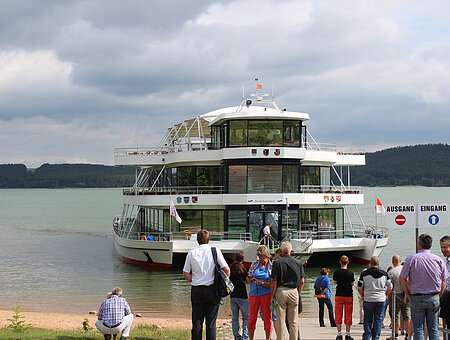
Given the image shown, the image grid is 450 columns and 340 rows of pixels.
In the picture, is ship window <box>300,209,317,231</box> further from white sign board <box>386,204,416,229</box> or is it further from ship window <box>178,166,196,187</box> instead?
white sign board <box>386,204,416,229</box>

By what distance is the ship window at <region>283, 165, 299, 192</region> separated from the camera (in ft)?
91.3

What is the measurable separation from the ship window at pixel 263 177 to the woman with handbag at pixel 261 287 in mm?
17195

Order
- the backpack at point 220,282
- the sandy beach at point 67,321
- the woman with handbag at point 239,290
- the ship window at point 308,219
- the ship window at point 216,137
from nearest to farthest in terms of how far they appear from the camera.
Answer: the backpack at point 220,282
the woman with handbag at point 239,290
the sandy beach at point 67,321
the ship window at point 308,219
the ship window at point 216,137

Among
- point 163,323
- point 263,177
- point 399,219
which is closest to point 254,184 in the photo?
point 263,177

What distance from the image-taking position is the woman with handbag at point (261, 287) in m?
10.2

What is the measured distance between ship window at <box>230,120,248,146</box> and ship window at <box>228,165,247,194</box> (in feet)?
3.80

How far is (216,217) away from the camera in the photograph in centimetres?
2825

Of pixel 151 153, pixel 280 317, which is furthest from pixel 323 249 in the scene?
pixel 280 317

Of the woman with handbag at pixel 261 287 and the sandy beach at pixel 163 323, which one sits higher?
the woman with handbag at pixel 261 287

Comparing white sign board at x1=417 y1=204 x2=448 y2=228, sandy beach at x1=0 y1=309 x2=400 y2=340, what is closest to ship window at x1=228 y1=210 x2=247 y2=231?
sandy beach at x1=0 y1=309 x2=400 y2=340

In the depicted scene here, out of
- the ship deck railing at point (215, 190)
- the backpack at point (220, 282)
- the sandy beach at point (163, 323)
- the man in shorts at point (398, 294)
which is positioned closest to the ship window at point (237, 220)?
the ship deck railing at point (215, 190)

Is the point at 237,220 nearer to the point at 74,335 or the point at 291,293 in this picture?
the point at 74,335

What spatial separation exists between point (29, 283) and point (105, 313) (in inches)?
714

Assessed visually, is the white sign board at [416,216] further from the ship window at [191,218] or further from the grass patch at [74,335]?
the ship window at [191,218]
